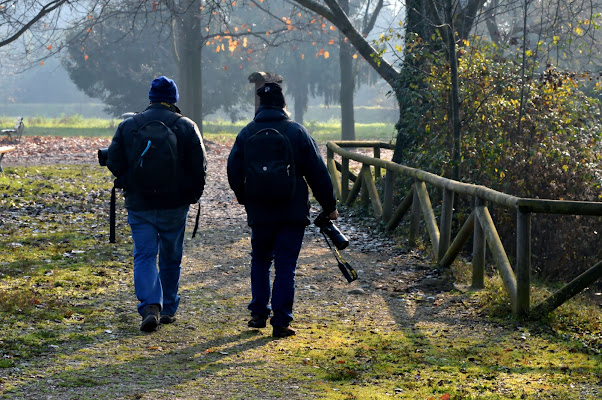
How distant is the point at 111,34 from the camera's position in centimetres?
4797

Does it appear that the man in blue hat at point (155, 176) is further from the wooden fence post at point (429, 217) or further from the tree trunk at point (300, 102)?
the tree trunk at point (300, 102)

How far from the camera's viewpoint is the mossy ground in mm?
4867

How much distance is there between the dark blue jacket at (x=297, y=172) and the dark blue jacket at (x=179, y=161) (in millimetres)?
316

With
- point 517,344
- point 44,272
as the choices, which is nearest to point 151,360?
point 517,344

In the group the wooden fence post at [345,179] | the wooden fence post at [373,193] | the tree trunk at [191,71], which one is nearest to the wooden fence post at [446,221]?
the wooden fence post at [373,193]

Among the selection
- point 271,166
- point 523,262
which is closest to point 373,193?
point 523,262

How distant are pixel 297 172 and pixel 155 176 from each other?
110cm

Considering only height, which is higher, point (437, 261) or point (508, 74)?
point (508, 74)

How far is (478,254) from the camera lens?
25.5 ft

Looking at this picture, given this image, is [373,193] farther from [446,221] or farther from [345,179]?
[446,221]

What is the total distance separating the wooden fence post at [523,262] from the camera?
6.41 metres

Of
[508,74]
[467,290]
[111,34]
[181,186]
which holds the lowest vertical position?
[467,290]

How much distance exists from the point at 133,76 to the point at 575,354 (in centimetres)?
4353

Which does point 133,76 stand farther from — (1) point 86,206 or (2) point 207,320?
(2) point 207,320
